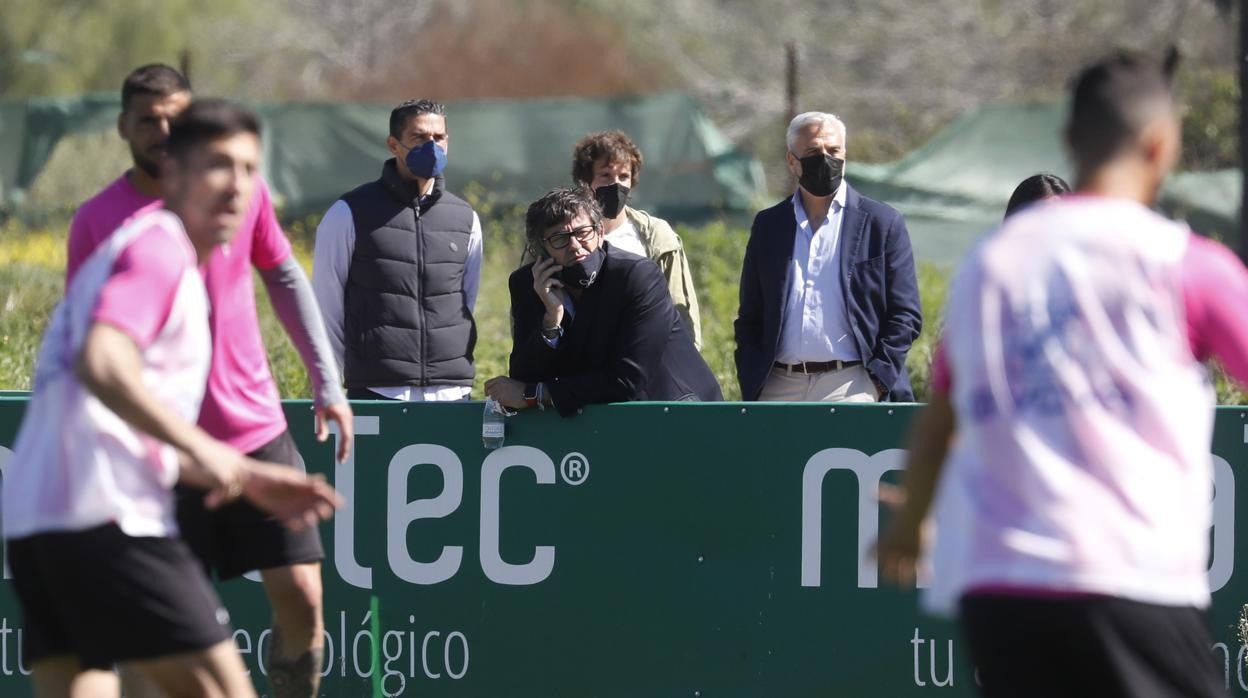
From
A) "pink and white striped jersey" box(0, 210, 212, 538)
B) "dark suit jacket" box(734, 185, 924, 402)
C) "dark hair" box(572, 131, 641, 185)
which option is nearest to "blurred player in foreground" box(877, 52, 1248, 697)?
"pink and white striped jersey" box(0, 210, 212, 538)

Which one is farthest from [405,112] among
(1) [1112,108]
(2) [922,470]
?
(1) [1112,108]

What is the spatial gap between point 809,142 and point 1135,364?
3.86 meters

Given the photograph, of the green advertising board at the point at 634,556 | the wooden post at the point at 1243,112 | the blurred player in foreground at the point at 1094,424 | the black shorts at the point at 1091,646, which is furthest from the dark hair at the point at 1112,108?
the wooden post at the point at 1243,112

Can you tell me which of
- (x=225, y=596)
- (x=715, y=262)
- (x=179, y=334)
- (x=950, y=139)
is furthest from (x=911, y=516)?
(x=950, y=139)

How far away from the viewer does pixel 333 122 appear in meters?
16.2

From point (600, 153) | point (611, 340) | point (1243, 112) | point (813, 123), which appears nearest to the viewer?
point (611, 340)

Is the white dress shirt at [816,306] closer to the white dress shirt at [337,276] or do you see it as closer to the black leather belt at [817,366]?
the black leather belt at [817,366]

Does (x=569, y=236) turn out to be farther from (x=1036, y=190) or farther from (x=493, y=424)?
(x=1036, y=190)

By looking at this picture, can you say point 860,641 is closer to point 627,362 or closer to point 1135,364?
point 627,362

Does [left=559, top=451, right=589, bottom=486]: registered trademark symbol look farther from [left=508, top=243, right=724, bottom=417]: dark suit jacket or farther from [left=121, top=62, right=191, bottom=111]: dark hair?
[left=121, top=62, right=191, bottom=111]: dark hair

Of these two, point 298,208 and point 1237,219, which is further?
point 298,208

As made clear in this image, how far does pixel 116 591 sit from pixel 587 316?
270 cm

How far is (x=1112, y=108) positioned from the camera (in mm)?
3246

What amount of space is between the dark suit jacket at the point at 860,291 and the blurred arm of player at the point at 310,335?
2.15 m
